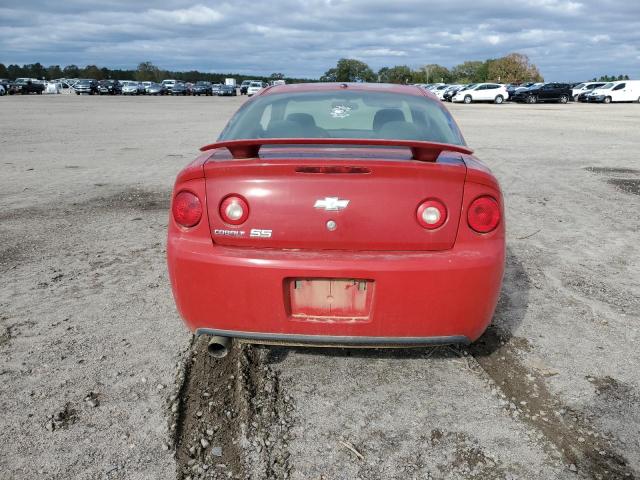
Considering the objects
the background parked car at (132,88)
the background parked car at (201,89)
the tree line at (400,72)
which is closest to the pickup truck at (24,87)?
the background parked car at (132,88)

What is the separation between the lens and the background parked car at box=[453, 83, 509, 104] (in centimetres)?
4778

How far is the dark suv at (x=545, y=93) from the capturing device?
47625 mm

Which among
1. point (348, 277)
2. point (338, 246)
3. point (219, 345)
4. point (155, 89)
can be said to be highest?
point (338, 246)

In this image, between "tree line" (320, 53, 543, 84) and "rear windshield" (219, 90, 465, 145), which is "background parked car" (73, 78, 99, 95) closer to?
"tree line" (320, 53, 543, 84)

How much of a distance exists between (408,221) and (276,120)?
1511 millimetres

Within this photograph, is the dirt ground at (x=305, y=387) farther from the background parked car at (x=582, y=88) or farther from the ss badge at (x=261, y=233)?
the background parked car at (x=582, y=88)

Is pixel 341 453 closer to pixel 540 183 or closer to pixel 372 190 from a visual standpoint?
pixel 372 190

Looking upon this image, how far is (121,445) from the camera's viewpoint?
8.34ft

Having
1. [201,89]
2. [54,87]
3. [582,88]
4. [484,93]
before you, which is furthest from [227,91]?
[582,88]

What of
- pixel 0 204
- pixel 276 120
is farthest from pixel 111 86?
pixel 276 120

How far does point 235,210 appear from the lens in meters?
2.68

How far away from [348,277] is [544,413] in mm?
1208

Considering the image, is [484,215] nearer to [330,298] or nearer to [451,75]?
[330,298]

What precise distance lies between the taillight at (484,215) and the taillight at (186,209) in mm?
1321
